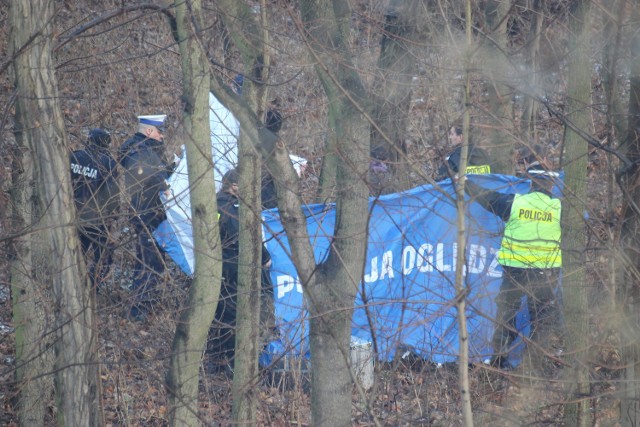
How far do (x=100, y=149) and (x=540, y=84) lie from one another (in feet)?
13.5

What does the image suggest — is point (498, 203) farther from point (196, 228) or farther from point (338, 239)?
point (196, 228)

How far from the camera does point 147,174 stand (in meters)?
7.91

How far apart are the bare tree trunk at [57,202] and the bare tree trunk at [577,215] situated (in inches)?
134

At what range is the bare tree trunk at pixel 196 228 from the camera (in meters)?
5.69

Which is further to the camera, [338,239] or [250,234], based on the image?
[250,234]

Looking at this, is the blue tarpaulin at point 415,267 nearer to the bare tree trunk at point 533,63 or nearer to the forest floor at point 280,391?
the forest floor at point 280,391

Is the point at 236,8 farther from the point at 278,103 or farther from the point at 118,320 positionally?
the point at 278,103

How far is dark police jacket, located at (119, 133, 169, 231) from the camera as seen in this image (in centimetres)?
764

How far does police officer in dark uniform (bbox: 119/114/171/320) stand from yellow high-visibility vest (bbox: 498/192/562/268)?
3048 mm

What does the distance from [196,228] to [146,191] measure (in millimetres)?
2029

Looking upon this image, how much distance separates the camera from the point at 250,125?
5727 millimetres

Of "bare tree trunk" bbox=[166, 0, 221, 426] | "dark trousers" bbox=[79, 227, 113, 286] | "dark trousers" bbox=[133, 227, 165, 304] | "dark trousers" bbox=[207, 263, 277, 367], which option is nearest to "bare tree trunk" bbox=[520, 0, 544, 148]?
"bare tree trunk" bbox=[166, 0, 221, 426]

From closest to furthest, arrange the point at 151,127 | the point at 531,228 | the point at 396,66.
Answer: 1. the point at 396,66
2. the point at 531,228
3. the point at 151,127

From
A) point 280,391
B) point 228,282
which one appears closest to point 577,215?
point 280,391
